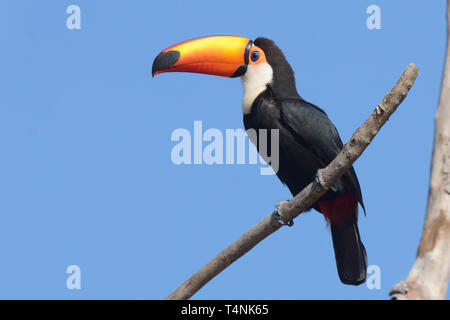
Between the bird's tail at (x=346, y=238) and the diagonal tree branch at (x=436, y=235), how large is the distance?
2.30 meters

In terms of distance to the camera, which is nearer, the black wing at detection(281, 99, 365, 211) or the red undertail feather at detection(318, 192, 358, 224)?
the black wing at detection(281, 99, 365, 211)

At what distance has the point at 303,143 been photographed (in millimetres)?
6402

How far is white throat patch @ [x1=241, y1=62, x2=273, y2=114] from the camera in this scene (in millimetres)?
6850

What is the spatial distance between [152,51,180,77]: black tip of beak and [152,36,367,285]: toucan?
755mm

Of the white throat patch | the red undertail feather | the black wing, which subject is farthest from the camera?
the white throat patch

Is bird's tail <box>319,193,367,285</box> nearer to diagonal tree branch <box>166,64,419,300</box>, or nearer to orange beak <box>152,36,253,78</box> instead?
diagonal tree branch <box>166,64,419,300</box>

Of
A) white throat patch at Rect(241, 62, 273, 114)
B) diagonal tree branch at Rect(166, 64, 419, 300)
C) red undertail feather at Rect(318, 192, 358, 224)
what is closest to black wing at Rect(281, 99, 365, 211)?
red undertail feather at Rect(318, 192, 358, 224)

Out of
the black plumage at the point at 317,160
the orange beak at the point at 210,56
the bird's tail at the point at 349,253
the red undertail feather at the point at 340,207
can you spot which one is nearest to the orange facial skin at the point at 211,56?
the orange beak at the point at 210,56

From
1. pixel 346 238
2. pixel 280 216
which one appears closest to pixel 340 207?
pixel 346 238

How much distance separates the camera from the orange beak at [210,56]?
724cm

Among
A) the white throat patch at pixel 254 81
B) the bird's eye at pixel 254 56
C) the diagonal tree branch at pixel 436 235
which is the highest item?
the bird's eye at pixel 254 56

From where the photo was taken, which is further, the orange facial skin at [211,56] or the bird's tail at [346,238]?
the orange facial skin at [211,56]

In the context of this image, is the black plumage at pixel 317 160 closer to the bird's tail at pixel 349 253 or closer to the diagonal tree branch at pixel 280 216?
the bird's tail at pixel 349 253
